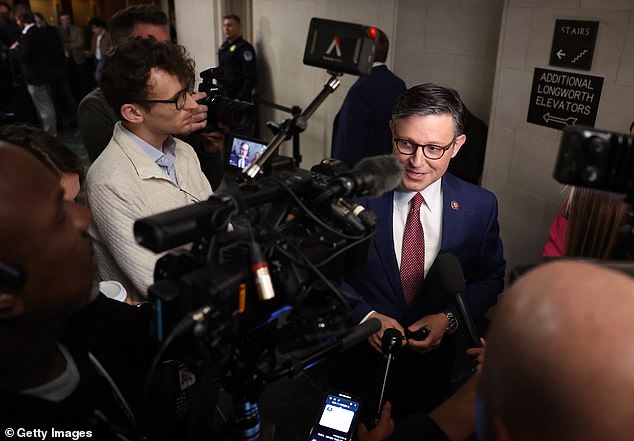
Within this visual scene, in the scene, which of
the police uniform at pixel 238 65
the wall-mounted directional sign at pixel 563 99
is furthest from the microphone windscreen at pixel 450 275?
the police uniform at pixel 238 65

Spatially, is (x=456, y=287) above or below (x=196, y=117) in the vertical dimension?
below

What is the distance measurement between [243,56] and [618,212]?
4.62 metres

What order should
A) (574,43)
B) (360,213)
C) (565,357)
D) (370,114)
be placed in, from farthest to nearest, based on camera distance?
(370,114), (574,43), (360,213), (565,357)

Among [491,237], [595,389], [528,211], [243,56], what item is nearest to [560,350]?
[595,389]

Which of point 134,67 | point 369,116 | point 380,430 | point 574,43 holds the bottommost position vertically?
point 380,430

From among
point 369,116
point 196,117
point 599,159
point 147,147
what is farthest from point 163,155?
point 369,116

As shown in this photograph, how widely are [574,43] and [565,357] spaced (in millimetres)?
2338

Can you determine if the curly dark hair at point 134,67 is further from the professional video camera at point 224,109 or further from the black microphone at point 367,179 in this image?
the black microphone at point 367,179

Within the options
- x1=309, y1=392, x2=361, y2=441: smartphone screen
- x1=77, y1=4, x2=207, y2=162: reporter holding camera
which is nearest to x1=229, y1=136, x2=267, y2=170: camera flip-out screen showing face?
x1=77, y1=4, x2=207, y2=162: reporter holding camera

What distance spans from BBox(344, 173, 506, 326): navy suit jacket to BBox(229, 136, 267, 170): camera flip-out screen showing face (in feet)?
6.15

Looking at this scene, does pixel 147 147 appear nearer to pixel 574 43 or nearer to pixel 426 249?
pixel 426 249

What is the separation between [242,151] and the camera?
11.4ft

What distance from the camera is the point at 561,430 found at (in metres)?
0.61

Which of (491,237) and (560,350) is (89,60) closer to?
(491,237)
